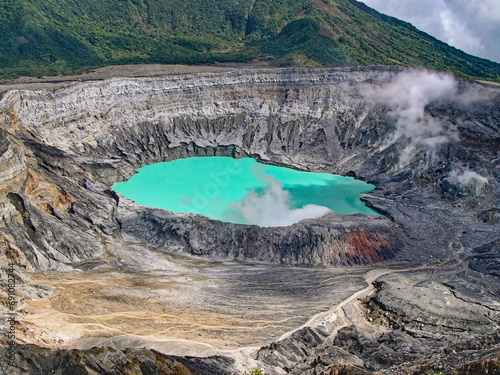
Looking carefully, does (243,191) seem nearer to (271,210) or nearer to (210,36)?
(271,210)

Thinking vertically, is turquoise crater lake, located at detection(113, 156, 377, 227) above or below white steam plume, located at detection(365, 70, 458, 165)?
below

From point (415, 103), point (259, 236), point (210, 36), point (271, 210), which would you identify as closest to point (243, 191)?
point (271, 210)

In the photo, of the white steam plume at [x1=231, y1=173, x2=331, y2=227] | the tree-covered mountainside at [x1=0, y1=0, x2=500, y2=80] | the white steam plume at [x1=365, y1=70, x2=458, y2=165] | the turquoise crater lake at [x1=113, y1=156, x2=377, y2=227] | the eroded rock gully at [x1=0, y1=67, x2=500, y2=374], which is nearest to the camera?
the eroded rock gully at [x1=0, y1=67, x2=500, y2=374]

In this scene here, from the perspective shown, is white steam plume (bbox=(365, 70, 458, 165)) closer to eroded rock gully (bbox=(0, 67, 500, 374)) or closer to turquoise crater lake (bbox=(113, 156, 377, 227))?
eroded rock gully (bbox=(0, 67, 500, 374))

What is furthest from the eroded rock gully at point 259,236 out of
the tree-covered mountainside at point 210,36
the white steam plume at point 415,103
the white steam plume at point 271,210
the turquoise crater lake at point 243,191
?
the tree-covered mountainside at point 210,36

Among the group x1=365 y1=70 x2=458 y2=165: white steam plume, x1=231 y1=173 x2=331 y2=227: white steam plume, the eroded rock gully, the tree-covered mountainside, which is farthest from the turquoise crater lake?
the tree-covered mountainside

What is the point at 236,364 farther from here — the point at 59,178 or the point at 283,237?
the point at 59,178
